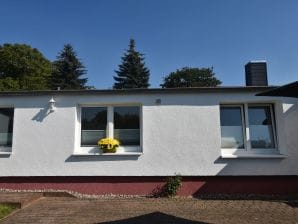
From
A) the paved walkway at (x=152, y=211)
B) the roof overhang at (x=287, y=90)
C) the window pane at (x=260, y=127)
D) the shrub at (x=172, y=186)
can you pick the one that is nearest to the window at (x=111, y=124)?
the shrub at (x=172, y=186)

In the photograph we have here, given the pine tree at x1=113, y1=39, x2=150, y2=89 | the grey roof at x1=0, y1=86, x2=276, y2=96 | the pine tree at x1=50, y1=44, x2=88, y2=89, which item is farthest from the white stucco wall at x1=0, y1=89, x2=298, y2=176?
the pine tree at x1=113, y1=39, x2=150, y2=89

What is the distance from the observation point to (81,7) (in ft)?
42.8

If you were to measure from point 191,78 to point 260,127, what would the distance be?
53.9 metres

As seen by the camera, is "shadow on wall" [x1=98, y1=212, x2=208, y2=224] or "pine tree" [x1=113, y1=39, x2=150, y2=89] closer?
"shadow on wall" [x1=98, y1=212, x2=208, y2=224]

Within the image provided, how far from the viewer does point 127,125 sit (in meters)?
11.5

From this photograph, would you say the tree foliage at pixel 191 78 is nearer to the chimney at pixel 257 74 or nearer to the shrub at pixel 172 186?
the chimney at pixel 257 74

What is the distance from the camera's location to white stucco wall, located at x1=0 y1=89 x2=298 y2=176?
1095 cm

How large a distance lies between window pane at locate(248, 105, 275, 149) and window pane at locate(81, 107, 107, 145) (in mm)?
4546

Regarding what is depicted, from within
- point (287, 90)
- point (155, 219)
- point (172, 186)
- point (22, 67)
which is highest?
point (22, 67)

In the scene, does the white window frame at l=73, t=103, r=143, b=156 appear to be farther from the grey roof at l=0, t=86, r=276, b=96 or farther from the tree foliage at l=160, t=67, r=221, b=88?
the tree foliage at l=160, t=67, r=221, b=88

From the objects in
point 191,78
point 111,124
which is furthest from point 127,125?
point 191,78

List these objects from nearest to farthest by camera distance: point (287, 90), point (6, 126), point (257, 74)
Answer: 1. point (287, 90)
2. point (6, 126)
3. point (257, 74)

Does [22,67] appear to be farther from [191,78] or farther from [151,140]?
[151,140]

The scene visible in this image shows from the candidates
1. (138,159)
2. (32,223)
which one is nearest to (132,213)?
(32,223)
